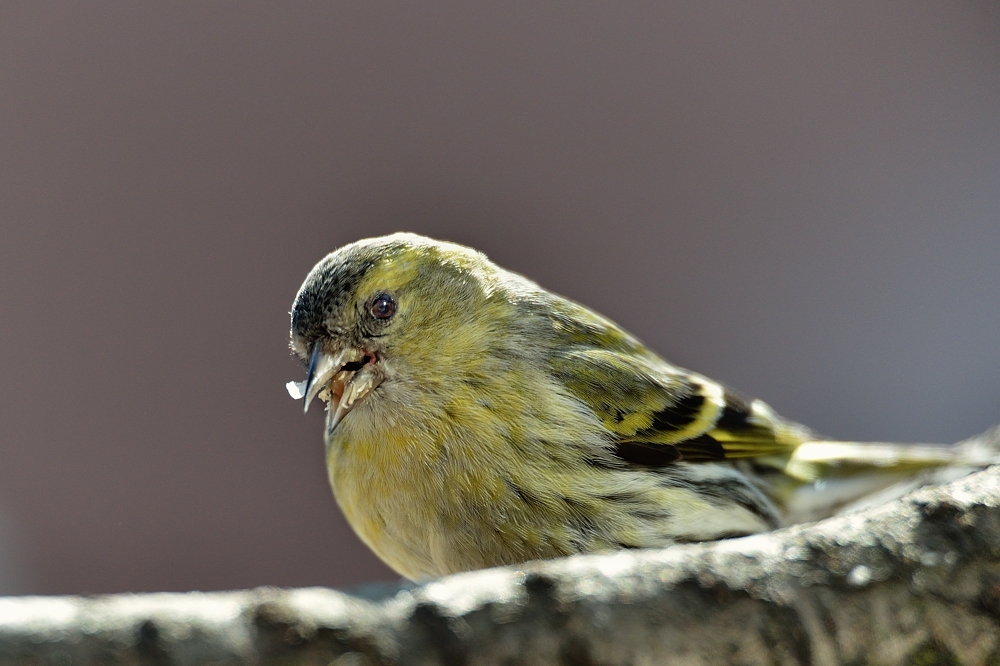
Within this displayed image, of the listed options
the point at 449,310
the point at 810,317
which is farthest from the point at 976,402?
the point at 449,310

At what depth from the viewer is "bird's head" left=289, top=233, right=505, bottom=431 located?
4.46 ft

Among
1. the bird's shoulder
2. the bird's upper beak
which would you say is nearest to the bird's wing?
the bird's shoulder

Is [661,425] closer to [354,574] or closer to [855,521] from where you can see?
[855,521]

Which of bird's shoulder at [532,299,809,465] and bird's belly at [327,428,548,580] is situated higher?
bird's shoulder at [532,299,809,465]

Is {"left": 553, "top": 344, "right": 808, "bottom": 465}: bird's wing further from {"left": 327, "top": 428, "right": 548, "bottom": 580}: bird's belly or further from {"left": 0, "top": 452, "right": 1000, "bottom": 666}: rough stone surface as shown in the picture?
{"left": 0, "top": 452, "right": 1000, "bottom": 666}: rough stone surface

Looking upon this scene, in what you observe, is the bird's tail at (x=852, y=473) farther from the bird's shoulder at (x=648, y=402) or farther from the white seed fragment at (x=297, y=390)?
the white seed fragment at (x=297, y=390)

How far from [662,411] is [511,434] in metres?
0.32

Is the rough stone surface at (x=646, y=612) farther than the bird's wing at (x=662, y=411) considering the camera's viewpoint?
No

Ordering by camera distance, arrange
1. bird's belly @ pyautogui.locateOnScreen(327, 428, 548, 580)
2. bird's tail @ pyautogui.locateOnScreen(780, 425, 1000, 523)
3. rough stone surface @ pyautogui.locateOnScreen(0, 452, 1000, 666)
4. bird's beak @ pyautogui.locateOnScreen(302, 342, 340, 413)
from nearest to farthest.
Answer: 1. rough stone surface @ pyautogui.locateOnScreen(0, 452, 1000, 666)
2. bird's belly @ pyautogui.locateOnScreen(327, 428, 548, 580)
3. bird's beak @ pyautogui.locateOnScreen(302, 342, 340, 413)
4. bird's tail @ pyautogui.locateOnScreen(780, 425, 1000, 523)

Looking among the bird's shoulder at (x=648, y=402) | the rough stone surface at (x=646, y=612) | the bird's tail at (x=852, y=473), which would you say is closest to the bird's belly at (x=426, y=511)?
the bird's shoulder at (x=648, y=402)

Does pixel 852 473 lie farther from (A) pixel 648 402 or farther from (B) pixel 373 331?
(B) pixel 373 331

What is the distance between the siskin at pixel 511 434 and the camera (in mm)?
1226

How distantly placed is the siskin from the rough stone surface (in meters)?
0.32

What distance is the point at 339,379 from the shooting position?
1.37 meters
